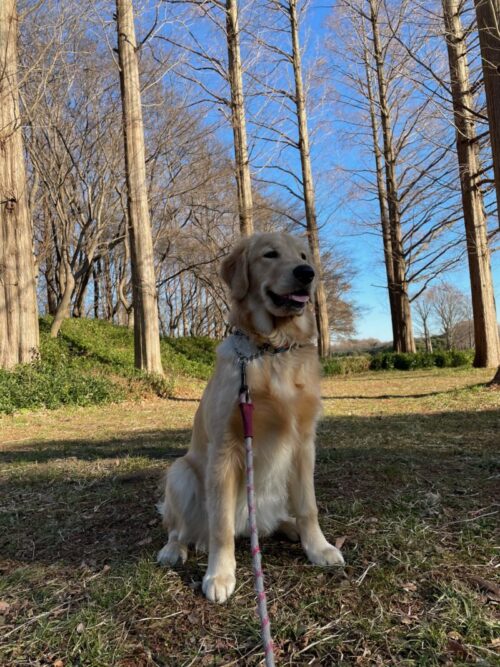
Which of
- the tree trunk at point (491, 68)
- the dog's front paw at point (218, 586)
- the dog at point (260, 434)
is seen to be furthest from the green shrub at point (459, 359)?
the dog's front paw at point (218, 586)

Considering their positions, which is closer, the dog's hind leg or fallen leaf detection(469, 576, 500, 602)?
fallen leaf detection(469, 576, 500, 602)

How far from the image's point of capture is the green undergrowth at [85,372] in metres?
8.25

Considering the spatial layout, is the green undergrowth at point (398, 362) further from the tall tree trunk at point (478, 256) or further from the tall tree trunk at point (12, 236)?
the tall tree trunk at point (12, 236)

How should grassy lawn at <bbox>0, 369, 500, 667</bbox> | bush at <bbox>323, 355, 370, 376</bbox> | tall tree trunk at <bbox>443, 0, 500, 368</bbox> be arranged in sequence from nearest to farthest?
grassy lawn at <bbox>0, 369, 500, 667</bbox>
tall tree trunk at <bbox>443, 0, 500, 368</bbox>
bush at <bbox>323, 355, 370, 376</bbox>

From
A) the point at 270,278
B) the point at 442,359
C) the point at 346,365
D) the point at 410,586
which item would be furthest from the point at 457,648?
the point at 442,359

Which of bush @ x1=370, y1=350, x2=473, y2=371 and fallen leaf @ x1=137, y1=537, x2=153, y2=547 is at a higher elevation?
bush @ x1=370, y1=350, x2=473, y2=371

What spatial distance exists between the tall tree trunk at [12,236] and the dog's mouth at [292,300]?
7916 mm

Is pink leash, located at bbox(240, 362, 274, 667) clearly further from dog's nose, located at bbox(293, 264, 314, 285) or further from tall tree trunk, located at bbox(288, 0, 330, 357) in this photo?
tall tree trunk, located at bbox(288, 0, 330, 357)

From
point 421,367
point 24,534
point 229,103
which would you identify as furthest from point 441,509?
point 421,367

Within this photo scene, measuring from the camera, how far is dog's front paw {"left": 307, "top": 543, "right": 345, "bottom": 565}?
2.09 m

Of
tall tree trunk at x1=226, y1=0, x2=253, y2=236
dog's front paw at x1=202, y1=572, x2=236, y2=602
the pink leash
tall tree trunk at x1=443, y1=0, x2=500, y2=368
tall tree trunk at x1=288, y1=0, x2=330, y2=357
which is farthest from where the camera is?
tall tree trunk at x1=288, y1=0, x2=330, y2=357

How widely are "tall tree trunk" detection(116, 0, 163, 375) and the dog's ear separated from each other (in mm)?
8138

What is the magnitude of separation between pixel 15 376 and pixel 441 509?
7.84 meters

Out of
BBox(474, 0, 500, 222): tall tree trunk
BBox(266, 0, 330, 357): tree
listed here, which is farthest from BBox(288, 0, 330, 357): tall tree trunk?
BBox(474, 0, 500, 222): tall tree trunk
